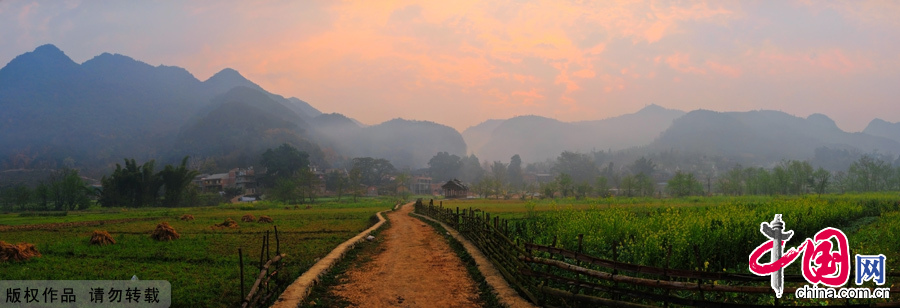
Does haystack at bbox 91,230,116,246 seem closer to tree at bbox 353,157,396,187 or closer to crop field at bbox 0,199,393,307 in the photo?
crop field at bbox 0,199,393,307

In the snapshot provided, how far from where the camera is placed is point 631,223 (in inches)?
623

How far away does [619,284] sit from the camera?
1045 centimetres

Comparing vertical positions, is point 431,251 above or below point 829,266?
below

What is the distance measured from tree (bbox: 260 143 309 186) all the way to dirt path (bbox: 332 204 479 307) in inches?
4284

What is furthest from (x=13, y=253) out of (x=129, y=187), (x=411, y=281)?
(x=129, y=187)

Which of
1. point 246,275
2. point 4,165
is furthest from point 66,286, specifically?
point 4,165

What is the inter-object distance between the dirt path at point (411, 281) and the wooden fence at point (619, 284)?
1258 mm

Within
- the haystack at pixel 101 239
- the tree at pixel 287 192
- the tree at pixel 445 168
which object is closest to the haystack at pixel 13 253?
the haystack at pixel 101 239

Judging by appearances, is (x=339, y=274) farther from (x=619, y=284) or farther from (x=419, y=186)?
(x=419, y=186)

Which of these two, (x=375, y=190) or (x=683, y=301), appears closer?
(x=683, y=301)

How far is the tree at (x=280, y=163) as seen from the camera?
120750 millimetres

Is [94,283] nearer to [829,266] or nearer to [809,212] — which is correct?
[829,266]

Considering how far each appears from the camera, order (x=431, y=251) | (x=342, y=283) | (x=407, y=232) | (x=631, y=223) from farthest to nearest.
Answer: (x=407, y=232) < (x=431, y=251) < (x=631, y=223) < (x=342, y=283)

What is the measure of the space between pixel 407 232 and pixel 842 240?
20574 mm
